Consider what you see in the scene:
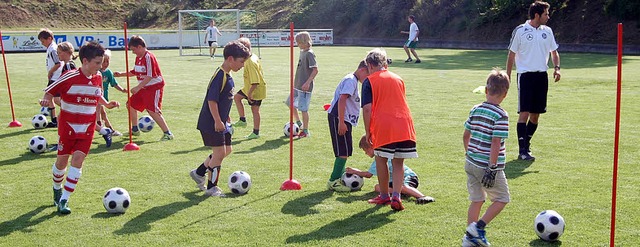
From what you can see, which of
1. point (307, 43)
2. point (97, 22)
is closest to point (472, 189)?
point (307, 43)

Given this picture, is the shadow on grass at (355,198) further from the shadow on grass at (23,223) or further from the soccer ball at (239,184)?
the shadow on grass at (23,223)

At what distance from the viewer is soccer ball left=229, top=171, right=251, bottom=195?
7.75 metres

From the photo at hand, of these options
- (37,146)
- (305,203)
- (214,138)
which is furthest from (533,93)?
(37,146)

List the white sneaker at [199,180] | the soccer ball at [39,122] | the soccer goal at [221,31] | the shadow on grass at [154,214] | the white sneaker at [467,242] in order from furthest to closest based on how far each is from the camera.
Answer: the soccer goal at [221,31] → the soccer ball at [39,122] → the white sneaker at [199,180] → the shadow on grass at [154,214] → the white sneaker at [467,242]

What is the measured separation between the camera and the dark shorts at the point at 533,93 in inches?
379

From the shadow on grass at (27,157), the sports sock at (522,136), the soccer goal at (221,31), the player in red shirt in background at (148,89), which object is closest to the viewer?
the sports sock at (522,136)

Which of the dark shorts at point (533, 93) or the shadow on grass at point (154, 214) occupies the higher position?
the dark shorts at point (533, 93)

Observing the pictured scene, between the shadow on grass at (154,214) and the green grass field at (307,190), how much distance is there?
2 centimetres

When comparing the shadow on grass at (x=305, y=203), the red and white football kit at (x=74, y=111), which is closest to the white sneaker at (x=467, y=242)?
the shadow on grass at (x=305, y=203)

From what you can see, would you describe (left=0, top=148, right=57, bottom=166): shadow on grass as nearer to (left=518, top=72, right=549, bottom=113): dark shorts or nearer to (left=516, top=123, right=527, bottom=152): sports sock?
(left=516, top=123, right=527, bottom=152): sports sock

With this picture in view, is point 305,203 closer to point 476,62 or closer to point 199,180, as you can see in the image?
point 199,180

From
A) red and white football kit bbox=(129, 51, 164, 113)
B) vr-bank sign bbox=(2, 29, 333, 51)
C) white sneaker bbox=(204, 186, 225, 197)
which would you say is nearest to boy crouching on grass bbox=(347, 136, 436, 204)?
white sneaker bbox=(204, 186, 225, 197)

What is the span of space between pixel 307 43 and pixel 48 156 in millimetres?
4149

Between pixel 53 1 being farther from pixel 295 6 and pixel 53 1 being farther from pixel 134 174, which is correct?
pixel 134 174
